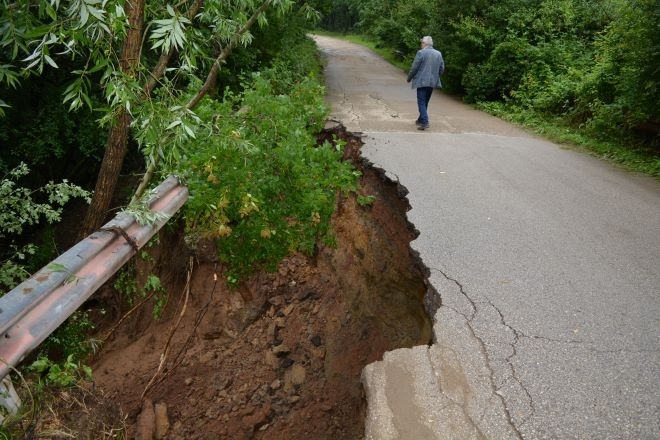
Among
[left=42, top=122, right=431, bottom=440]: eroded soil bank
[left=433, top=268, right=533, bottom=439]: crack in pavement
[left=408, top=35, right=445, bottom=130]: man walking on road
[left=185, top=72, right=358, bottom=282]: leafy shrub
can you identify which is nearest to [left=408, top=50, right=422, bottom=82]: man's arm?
[left=408, top=35, right=445, bottom=130]: man walking on road

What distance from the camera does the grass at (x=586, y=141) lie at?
7379 mm

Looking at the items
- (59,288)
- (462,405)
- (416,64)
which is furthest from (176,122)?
A: (416,64)

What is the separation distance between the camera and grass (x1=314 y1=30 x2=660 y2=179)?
7.38m

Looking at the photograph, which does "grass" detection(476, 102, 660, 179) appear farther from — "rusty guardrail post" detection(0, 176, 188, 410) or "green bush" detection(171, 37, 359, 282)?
"rusty guardrail post" detection(0, 176, 188, 410)

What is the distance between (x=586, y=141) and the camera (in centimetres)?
866

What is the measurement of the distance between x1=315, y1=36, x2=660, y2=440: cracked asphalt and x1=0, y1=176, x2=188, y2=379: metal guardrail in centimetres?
174

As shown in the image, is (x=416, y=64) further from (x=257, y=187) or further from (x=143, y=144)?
(x=143, y=144)

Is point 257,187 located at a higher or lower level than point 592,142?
lower

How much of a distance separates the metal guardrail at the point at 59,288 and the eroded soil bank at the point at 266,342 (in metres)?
1.26

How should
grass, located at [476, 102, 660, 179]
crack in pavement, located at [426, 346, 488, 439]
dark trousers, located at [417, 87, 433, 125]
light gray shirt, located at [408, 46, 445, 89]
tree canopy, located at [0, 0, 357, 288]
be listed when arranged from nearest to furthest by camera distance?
crack in pavement, located at [426, 346, 488, 439] → tree canopy, located at [0, 0, 357, 288] → grass, located at [476, 102, 660, 179] → light gray shirt, located at [408, 46, 445, 89] → dark trousers, located at [417, 87, 433, 125]

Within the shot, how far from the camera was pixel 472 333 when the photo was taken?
333 centimetres

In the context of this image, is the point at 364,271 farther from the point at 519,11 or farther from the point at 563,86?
the point at 519,11

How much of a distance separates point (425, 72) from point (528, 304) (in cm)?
673

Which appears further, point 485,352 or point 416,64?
point 416,64
